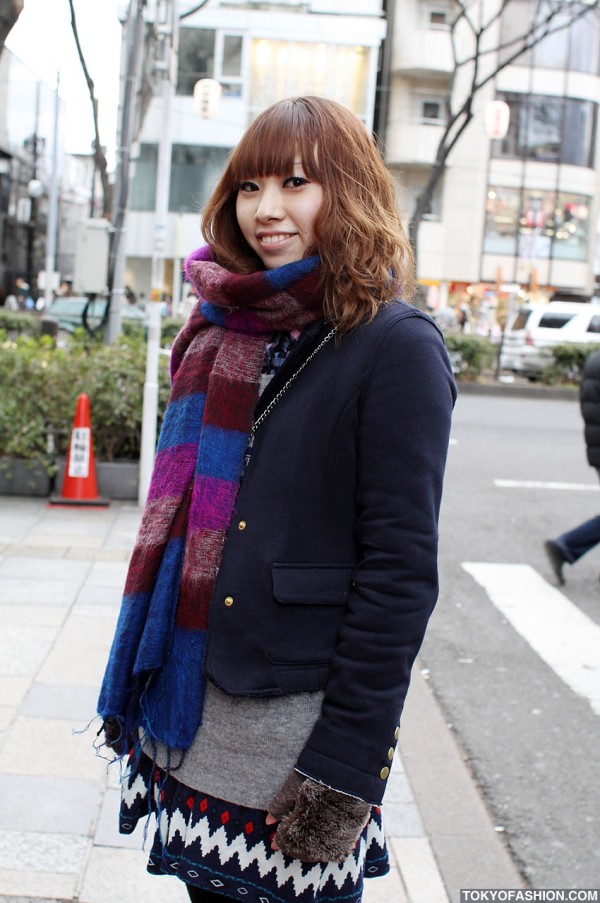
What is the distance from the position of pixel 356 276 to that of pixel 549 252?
41389 mm

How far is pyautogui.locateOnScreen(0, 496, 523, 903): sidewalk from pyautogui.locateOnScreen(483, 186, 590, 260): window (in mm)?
37259

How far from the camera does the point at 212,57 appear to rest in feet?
112

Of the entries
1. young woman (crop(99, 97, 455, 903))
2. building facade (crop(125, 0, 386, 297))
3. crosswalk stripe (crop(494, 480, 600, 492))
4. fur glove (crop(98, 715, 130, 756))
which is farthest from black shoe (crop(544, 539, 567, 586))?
building facade (crop(125, 0, 386, 297))

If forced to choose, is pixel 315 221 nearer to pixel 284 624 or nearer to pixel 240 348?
pixel 240 348

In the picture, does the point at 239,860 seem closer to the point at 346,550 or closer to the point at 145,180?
the point at 346,550

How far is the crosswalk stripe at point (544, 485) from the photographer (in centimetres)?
1014

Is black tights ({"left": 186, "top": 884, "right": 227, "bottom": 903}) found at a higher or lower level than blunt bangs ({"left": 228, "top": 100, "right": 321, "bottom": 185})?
lower

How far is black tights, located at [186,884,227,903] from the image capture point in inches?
71.8

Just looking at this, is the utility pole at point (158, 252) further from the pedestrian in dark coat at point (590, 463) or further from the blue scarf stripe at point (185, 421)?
the blue scarf stripe at point (185, 421)

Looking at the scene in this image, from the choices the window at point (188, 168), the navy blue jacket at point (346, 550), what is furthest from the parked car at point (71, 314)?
the navy blue jacket at point (346, 550)

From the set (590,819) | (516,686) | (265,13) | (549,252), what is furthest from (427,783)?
(549,252)

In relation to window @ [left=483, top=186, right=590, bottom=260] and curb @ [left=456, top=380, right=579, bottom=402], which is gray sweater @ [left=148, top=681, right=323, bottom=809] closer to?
curb @ [left=456, top=380, right=579, bottom=402]

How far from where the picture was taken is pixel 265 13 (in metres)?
33.8

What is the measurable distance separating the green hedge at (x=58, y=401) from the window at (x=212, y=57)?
28.1 metres
